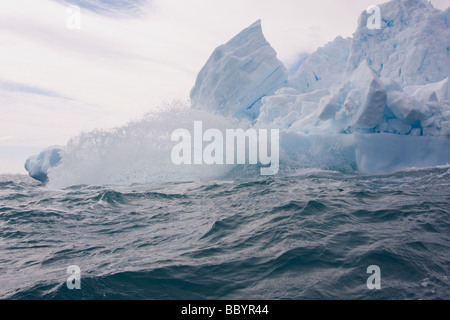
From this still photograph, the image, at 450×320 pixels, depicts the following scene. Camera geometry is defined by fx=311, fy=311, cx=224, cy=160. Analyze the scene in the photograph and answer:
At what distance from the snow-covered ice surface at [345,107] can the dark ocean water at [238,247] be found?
457 centimetres

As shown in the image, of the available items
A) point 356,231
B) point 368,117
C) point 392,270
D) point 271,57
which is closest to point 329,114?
point 368,117

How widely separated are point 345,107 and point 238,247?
9.48 metres

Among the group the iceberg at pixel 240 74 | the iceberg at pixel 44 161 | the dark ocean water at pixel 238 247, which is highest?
the iceberg at pixel 240 74

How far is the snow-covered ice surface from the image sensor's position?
10.7m

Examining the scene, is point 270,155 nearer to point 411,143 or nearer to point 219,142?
point 219,142

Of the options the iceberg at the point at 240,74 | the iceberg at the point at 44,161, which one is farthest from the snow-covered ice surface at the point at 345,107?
the iceberg at the point at 44,161

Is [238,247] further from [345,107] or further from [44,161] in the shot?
[44,161]

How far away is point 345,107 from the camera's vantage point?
11.5 m

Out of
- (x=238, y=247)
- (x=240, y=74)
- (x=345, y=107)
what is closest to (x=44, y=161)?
(x=240, y=74)

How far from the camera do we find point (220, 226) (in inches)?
172

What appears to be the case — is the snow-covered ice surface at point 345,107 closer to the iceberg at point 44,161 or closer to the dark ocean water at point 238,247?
the iceberg at point 44,161

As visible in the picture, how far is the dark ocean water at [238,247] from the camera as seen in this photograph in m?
2.55

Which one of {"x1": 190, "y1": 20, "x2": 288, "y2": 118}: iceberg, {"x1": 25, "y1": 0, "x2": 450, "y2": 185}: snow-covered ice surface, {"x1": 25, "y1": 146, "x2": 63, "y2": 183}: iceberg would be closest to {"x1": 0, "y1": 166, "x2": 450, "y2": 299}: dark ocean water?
{"x1": 25, "y1": 0, "x2": 450, "y2": 185}: snow-covered ice surface
